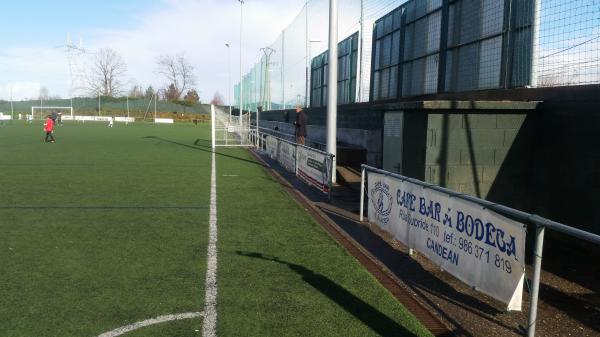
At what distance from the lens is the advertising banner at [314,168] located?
34.4 feet

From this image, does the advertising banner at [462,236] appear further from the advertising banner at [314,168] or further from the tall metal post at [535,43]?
the advertising banner at [314,168]

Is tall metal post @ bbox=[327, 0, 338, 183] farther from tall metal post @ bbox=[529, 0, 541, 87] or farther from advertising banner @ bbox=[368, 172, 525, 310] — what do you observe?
advertising banner @ bbox=[368, 172, 525, 310]

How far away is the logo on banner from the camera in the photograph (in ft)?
22.2

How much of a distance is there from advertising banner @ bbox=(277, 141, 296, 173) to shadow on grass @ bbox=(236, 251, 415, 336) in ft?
29.3

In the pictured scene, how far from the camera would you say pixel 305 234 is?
7320 mm

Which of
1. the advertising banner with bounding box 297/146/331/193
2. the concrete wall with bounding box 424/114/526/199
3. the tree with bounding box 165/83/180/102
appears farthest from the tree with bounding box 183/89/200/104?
the concrete wall with bounding box 424/114/526/199

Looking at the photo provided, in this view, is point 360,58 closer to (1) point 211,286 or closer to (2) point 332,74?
(2) point 332,74

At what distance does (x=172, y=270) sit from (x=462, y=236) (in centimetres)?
313

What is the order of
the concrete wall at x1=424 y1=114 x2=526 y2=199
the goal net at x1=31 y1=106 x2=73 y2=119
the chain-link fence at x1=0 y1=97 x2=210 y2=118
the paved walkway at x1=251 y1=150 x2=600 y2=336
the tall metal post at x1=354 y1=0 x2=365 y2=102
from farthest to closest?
the chain-link fence at x1=0 y1=97 x2=210 y2=118, the goal net at x1=31 y1=106 x2=73 y2=119, the tall metal post at x1=354 y1=0 x2=365 y2=102, the concrete wall at x1=424 y1=114 x2=526 y2=199, the paved walkway at x1=251 y1=150 x2=600 y2=336

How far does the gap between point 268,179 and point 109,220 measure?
6155 mm

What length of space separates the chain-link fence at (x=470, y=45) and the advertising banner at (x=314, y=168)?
2948mm

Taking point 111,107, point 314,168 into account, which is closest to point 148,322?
point 314,168

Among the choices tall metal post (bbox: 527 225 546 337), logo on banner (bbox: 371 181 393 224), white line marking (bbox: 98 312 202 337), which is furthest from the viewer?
logo on banner (bbox: 371 181 393 224)

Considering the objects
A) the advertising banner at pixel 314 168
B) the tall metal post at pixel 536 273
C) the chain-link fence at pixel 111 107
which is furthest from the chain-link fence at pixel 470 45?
the chain-link fence at pixel 111 107
